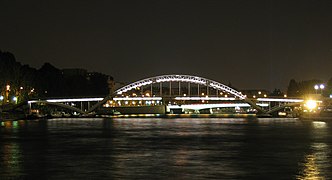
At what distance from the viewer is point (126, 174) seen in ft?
57.7

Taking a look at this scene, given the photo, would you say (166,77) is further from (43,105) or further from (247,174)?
(247,174)

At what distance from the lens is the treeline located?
105m

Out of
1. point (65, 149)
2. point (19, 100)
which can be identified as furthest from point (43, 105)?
point (65, 149)

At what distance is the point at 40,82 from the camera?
12925 cm

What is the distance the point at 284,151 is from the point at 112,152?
25.2ft

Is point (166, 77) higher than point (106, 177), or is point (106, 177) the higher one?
point (166, 77)

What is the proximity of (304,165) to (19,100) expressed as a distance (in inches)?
4019

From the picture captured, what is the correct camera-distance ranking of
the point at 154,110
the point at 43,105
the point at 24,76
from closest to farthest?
1. the point at 24,76
2. the point at 43,105
3. the point at 154,110

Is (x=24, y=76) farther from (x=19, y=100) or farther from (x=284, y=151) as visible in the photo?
(x=284, y=151)

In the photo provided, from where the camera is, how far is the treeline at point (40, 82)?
105 m

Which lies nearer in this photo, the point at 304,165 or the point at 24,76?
the point at 304,165

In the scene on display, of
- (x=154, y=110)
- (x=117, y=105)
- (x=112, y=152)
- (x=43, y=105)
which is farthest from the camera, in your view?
(x=117, y=105)

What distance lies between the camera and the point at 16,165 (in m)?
20.0

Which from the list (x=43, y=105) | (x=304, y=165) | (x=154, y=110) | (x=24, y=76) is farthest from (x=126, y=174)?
(x=154, y=110)
